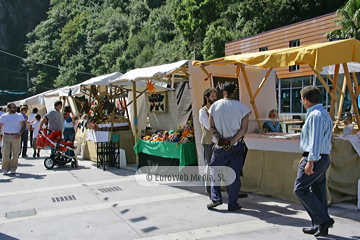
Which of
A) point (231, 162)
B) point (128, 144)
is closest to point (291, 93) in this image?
point (128, 144)

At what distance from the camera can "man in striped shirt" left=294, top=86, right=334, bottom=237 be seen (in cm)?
376

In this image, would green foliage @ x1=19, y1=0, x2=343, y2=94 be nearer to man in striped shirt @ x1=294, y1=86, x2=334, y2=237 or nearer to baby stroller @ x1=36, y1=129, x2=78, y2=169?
baby stroller @ x1=36, y1=129, x2=78, y2=169

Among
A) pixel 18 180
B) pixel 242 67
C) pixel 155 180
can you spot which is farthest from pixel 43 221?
pixel 242 67

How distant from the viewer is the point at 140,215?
5.05m

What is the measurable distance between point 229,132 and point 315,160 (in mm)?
1431

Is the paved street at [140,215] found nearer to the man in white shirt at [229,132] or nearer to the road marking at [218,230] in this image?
the road marking at [218,230]

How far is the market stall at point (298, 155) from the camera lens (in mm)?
4855

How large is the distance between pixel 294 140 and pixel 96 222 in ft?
10.6

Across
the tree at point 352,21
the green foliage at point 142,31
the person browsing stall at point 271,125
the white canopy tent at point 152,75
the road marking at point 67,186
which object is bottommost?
the road marking at point 67,186

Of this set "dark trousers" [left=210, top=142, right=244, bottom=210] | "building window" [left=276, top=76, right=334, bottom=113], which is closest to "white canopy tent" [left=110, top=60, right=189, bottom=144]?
"dark trousers" [left=210, top=142, right=244, bottom=210]

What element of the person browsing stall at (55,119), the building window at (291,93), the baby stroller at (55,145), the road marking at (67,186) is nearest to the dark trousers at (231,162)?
the road marking at (67,186)

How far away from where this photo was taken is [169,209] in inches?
209

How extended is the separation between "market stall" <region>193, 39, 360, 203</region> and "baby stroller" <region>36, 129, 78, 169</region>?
5.57 meters

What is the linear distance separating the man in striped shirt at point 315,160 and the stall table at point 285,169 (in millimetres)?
1285
